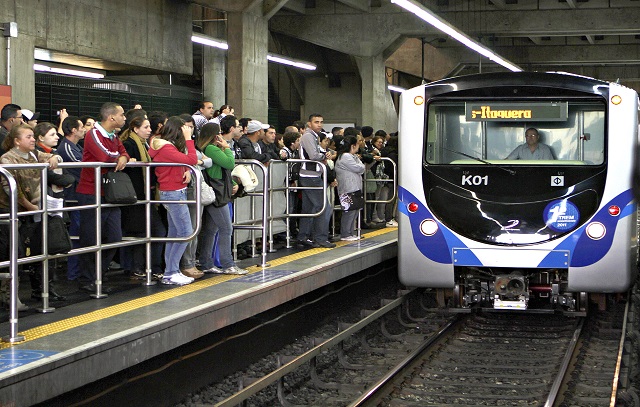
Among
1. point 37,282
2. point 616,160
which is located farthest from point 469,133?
point 37,282

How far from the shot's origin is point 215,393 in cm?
830

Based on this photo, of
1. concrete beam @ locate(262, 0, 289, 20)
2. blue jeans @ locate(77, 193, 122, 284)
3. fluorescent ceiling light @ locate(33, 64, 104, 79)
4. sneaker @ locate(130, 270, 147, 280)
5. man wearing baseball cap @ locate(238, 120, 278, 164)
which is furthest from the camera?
concrete beam @ locate(262, 0, 289, 20)

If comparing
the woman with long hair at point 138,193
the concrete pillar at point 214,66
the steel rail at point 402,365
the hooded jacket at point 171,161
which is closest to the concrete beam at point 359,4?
the concrete pillar at point 214,66

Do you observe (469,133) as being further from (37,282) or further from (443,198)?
(37,282)

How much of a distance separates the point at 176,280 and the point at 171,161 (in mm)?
1124

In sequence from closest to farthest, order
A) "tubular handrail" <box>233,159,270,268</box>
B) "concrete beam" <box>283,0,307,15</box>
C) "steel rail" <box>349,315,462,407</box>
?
"steel rail" <box>349,315,462,407</box> < "tubular handrail" <box>233,159,270,268</box> < "concrete beam" <box>283,0,307,15</box>

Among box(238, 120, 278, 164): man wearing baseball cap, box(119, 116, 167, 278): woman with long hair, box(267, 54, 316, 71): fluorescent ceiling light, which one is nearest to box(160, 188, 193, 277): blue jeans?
box(119, 116, 167, 278): woman with long hair

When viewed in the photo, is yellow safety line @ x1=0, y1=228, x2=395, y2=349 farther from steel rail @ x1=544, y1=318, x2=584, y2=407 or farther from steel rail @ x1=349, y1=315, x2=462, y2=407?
steel rail @ x1=544, y1=318, x2=584, y2=407

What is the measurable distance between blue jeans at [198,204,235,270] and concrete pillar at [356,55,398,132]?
18293 millimetres

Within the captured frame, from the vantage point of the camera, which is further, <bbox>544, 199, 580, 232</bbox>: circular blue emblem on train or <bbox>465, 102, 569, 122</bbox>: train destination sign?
<bbox>465, 102, 569, 122</bbox>: train destination sign

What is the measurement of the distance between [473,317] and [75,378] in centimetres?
661

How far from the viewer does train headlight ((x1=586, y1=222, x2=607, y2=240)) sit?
10109 millimetres

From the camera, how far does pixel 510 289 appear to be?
10.3m

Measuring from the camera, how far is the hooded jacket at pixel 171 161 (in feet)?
29.5
